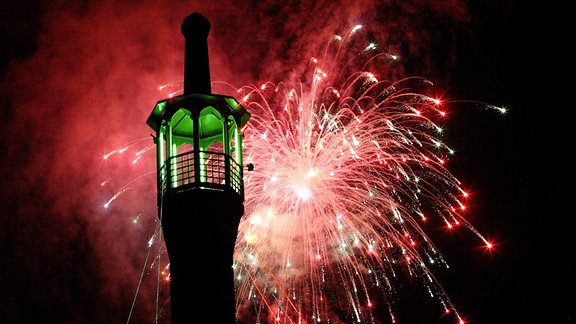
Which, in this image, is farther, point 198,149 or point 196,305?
point 198,149

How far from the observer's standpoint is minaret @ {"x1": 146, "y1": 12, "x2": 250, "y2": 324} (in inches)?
A: 768

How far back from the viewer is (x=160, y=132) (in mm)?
22297

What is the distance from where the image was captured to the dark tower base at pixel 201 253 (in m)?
19.3

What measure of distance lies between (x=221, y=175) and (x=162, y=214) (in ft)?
7.77

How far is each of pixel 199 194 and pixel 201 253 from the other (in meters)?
1.91

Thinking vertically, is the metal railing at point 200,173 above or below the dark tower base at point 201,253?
above

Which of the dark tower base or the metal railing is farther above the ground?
the metal railing

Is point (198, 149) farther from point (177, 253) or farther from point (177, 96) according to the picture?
point (177, 253)

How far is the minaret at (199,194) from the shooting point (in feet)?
64.0

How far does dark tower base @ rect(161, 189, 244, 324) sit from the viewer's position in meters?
19.3

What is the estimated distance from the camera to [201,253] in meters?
19.8

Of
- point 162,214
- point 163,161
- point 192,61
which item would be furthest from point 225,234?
point 192,61

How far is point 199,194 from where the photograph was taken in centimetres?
2016

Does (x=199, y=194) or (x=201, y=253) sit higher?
(x=199, y=194)
